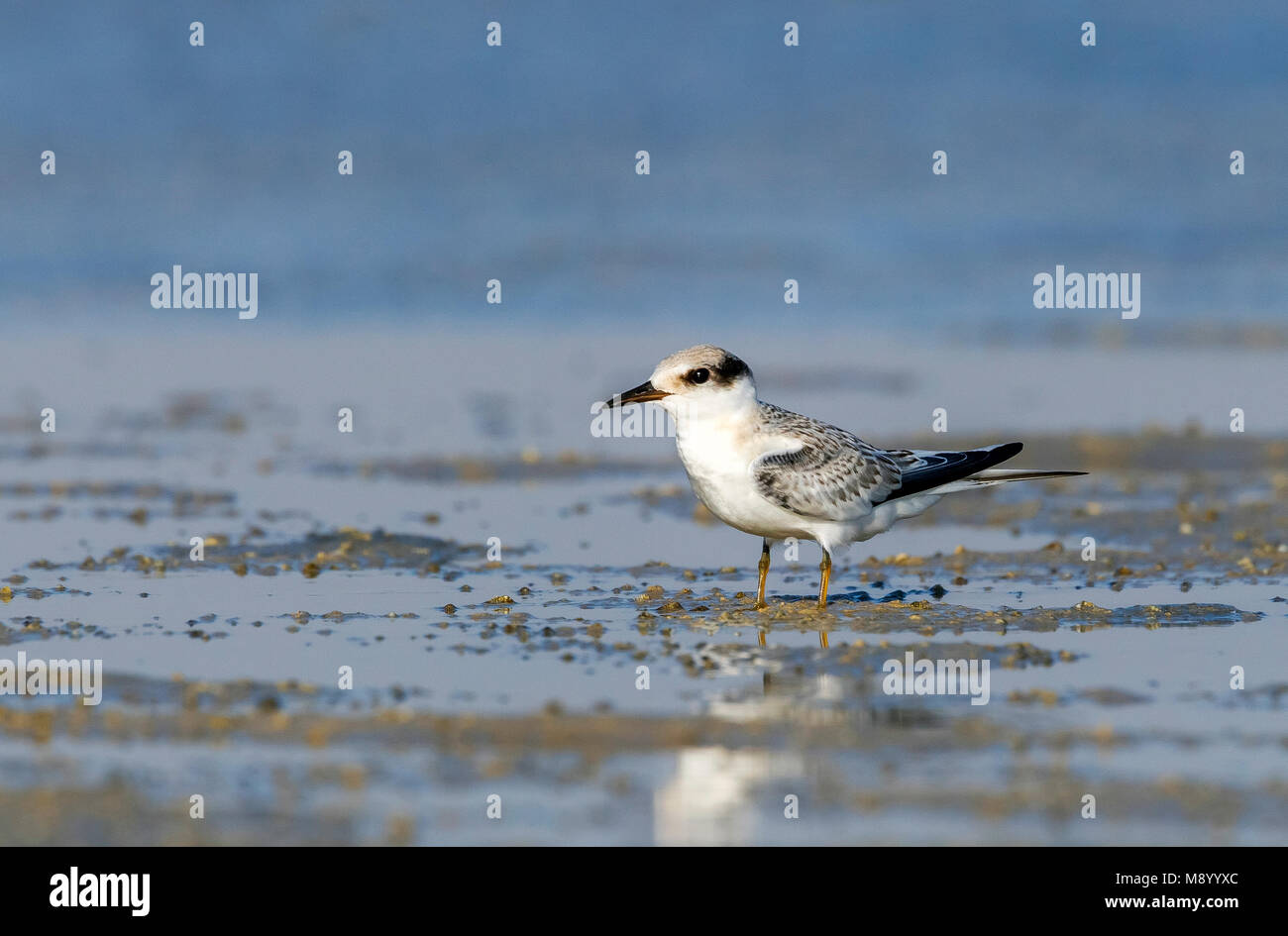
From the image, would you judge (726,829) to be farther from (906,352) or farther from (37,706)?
(906,352)

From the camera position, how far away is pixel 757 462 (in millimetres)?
8711

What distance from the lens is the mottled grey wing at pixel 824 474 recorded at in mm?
8648

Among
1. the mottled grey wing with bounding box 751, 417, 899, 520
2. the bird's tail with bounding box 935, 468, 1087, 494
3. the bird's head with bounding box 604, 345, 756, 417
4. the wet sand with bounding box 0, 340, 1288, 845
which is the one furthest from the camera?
the bird's tail with bounding box 935, 468, 1087, 494

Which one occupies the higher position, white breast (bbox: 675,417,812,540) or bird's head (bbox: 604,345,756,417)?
bird's head (bbox: 604,345,756,417)

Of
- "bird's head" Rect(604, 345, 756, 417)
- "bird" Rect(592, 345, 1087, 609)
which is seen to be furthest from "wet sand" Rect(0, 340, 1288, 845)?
"bird's head" Rect(604, 345, 756, 417)

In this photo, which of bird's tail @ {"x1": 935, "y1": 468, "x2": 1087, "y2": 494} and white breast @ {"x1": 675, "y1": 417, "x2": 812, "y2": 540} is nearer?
white breast @ {"x1": 675, "y1": 417, "x2": 812, "y2": 540}

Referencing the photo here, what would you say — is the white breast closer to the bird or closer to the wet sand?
the bird

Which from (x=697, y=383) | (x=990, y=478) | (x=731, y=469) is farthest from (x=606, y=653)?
(x=990, y=478)

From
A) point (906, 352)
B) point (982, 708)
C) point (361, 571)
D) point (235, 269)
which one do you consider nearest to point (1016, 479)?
point (982, 708)

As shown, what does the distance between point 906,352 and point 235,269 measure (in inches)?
336

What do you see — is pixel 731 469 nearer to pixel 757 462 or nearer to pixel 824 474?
pixel 757 462

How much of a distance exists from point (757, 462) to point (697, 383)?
0.51 m

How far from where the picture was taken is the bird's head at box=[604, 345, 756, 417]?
878 cm

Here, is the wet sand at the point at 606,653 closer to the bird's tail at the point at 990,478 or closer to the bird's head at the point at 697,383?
the bird's tail at the point at 990,478
